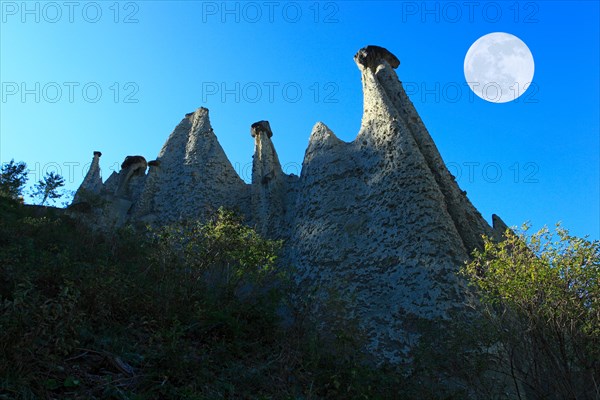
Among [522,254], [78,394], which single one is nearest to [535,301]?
[522,254]

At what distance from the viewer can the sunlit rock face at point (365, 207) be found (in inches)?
462

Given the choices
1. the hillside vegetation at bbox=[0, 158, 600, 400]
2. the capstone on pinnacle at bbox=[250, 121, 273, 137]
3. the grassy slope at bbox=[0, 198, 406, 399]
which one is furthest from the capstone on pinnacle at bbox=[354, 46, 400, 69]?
the grassy slope at bbox=[0, 198, 406, 399]

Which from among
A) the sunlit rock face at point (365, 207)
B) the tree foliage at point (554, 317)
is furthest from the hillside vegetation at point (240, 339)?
the sunlit rock face at point (365, 207)

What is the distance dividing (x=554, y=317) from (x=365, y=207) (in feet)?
26.5

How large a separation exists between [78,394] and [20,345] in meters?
0.86

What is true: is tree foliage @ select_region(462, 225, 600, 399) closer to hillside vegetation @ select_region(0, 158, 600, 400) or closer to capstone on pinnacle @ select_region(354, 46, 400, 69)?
hillside vegetation @ select_region(0, 158, 600, 400)

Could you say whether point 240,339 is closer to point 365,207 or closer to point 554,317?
point 554,317

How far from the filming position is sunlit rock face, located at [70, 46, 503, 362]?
11.7m

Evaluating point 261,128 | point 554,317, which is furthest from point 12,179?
point 554,317

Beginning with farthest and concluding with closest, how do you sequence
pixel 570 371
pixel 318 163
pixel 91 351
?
pixel 318 163 → pixel 570 371 → pixel 91 351

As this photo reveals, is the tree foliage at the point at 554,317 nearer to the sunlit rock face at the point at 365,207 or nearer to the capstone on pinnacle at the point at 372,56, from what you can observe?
the sunlit rock face at the point at 365,207

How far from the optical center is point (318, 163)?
17.6 m

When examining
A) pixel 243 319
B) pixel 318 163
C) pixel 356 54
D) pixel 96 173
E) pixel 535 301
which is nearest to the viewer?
pixel 535 301

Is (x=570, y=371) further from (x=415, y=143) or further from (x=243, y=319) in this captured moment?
(x=415, y=143)
